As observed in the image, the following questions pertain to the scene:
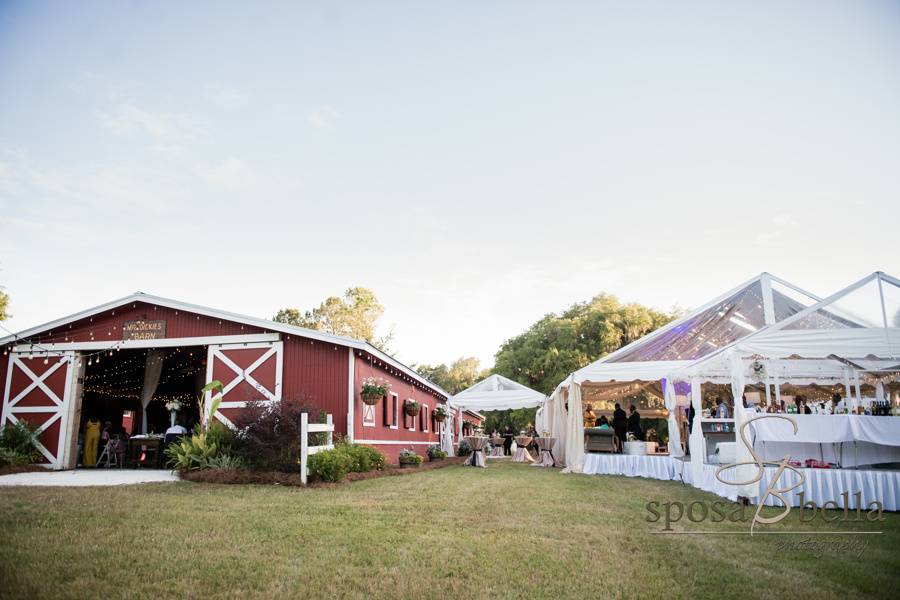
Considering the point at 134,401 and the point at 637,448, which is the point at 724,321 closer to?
the point at 637,448

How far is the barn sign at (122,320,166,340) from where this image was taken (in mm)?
14438

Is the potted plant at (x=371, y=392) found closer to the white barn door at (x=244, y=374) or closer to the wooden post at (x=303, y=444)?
the white barn door at (x=244, y=374)

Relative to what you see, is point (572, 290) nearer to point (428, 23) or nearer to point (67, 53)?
point (428, 23)

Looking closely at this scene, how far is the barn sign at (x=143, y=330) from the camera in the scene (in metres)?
14.4

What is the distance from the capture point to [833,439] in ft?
26.0

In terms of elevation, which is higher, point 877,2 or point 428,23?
point 428,23

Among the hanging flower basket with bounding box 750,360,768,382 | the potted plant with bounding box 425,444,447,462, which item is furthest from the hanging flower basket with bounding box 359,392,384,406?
the hanging flower basket with bounding box 750,360,768,382

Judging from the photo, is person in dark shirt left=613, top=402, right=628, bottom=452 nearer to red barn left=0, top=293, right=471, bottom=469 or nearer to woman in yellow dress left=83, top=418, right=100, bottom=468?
red barn left=0, top=293, right=471, bottom=469

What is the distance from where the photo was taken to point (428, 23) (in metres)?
11.6

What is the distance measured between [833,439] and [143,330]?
48.9ft

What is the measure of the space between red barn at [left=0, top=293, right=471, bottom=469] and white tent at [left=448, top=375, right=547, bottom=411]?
5068 millimetres

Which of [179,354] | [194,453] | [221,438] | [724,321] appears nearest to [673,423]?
[724,321]

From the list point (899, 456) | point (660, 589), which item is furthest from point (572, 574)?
point (899, 456)

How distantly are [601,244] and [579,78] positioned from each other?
6.84 meters
